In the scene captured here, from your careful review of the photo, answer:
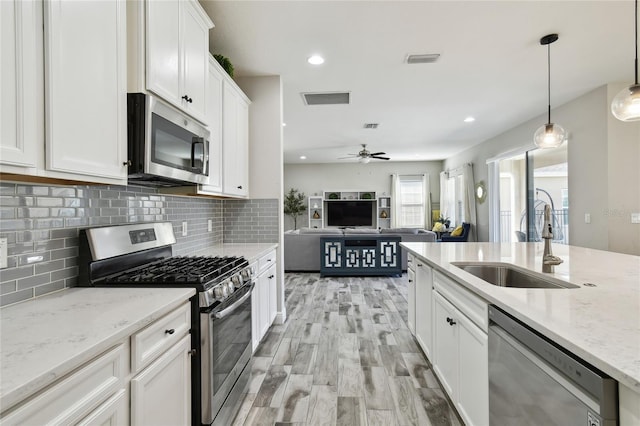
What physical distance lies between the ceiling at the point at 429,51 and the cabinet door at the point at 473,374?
7.34ft

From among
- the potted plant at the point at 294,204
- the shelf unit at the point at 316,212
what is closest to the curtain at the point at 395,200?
the shelf unit at the point at 316,212

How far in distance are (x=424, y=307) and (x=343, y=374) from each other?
82 centimetres

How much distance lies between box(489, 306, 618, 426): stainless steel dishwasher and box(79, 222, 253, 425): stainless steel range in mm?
1276

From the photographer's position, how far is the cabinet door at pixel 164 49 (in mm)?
1506

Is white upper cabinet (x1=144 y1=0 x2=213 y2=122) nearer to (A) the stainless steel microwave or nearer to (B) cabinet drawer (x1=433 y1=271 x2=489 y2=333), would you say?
(A) the stainless steel microwave

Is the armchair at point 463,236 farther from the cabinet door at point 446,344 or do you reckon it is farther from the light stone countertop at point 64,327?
the light stone countertop at point 64,327

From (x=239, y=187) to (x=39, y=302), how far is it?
1.95m

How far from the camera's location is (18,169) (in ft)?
→ 3.14

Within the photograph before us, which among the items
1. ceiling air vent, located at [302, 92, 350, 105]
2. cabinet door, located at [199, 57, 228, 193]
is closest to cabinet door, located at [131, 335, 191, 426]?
cabinet door, located at [199, 57, 228, 193]

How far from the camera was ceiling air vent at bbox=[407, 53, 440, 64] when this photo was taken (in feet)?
9.74

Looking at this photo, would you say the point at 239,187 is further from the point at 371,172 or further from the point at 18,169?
the point at 371,172

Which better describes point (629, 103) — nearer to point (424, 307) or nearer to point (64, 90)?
point (424, 307)

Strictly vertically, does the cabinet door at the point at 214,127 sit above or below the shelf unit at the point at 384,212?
above

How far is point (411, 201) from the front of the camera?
9.62m
